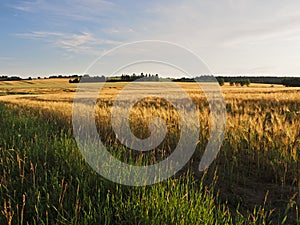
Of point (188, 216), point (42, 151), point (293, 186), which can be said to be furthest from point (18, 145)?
point (293, 186)

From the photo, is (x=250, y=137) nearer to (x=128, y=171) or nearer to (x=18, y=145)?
(x=128, y=171)

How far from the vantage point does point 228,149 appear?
14.4 feet

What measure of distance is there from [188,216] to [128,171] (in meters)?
0.99

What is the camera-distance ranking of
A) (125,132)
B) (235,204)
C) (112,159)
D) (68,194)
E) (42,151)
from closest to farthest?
1. (68,194)
2. (235,204)
3. (112,159)
4. (42,151)
5. (125,132)

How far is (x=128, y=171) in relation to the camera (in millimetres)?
3006

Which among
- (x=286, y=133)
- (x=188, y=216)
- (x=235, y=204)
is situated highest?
(x=286, y=133)

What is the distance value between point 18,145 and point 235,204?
338 centimetres

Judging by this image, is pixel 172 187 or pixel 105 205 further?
pixel 172 187

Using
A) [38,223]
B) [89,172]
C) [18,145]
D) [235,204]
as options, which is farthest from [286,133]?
[18,145]

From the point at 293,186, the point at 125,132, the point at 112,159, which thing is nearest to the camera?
the point at 293,186

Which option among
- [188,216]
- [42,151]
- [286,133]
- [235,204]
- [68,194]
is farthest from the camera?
[286,133]

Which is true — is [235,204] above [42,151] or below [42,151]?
below

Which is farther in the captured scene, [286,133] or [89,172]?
[286,133]

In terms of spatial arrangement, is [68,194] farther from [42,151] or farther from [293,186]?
[293,186]
